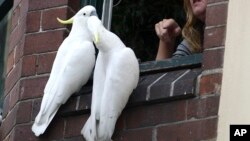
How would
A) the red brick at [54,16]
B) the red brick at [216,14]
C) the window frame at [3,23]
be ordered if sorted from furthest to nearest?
1. the window frame at [3,23]
2. the red brick at [54,16]
3. the red brick at [216,14]

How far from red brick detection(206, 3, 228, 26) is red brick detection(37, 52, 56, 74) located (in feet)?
2.66

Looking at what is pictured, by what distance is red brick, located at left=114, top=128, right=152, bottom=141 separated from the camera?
603 cm

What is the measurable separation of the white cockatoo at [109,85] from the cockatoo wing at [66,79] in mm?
181

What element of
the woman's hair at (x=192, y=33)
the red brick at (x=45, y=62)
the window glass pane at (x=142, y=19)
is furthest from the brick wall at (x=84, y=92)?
the window glass pane at (x=142, y=19)

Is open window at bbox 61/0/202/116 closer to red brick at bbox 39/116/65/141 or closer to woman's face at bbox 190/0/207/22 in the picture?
red brick at bbox 39/116/65/141

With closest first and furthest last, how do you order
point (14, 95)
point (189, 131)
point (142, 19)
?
point (189, 131) < point (14, 95) < point (142, 19)

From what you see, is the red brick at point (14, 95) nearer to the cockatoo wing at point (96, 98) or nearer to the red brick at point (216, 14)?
the cockatoo wing at point (96, 98)

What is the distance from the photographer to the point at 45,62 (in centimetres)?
654

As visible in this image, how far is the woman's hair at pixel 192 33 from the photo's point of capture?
6.42m

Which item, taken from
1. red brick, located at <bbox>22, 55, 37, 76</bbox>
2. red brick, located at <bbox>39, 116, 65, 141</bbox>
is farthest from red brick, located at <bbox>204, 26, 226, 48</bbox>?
red brick, located at <bbox>22, 55, 37, 76</bbox>

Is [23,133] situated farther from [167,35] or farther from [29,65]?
[167,35]

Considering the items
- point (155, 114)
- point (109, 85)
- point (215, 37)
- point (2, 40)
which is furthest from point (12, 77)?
point (215, 37)

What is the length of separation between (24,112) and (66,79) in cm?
32

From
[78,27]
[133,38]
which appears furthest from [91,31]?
[133,38]
